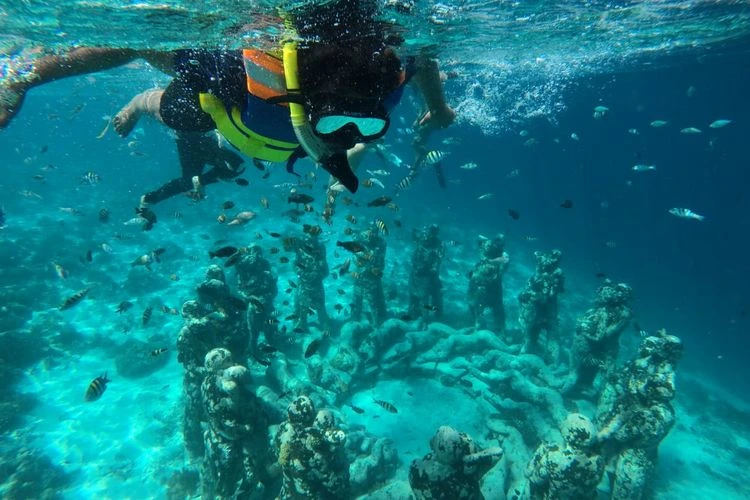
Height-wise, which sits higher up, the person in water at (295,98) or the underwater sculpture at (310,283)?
the person in water at (295,98)

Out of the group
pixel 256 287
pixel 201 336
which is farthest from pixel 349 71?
pixel 256 287

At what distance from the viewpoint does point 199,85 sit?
2572mm

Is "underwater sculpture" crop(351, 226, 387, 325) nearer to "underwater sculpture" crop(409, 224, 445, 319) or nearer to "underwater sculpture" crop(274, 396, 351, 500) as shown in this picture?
"underwater sculpture" crop(409, 224, 445, 319)

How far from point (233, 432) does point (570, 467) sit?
20.5 ft

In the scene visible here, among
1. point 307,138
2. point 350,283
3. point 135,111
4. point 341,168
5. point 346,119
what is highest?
point 346,119

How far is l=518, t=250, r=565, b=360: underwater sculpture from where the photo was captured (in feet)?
46.8

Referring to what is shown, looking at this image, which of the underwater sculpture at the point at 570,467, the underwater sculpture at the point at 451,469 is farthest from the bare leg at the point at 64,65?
the underwater sculpture at the point at 570,467

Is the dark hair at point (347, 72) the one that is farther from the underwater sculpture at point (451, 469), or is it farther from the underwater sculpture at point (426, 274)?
the underwater sculpture at point (426, 274)

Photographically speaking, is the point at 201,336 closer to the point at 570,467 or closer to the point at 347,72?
the point at 570,467

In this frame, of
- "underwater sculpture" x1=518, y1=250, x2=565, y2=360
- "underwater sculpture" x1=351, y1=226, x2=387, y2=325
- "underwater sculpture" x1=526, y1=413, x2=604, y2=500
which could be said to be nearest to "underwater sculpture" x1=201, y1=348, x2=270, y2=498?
"underwater sculpture" x1=526, y1=413, x2=604, y2=500

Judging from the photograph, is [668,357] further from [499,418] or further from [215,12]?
[215,12]

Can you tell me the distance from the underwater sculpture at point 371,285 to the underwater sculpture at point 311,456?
814cm

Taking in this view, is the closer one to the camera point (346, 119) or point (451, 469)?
point (346, 119)

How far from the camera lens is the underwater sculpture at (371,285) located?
14.4 m
